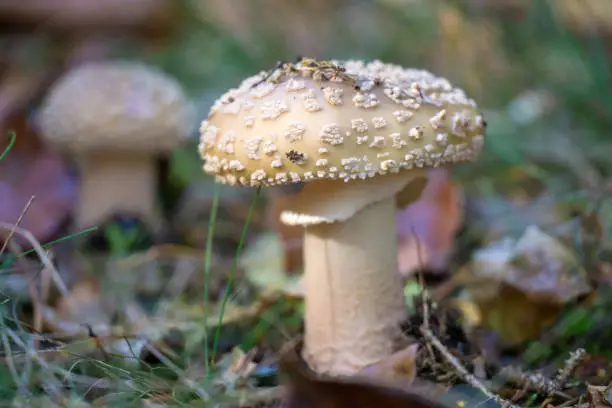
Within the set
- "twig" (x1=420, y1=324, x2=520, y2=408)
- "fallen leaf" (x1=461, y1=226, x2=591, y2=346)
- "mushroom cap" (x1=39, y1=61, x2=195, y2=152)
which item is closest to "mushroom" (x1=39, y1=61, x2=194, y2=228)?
"mushroom cap" (x1=39, y1=61, x2=195, y2=152)

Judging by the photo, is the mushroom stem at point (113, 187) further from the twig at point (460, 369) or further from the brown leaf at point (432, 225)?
the twig at point (460, 369)

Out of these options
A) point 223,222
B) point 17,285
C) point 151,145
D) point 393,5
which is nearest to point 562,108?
point 393,5

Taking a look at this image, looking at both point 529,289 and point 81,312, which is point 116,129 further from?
point 529,289

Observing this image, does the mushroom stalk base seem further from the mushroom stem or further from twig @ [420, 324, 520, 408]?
the mushroom stem

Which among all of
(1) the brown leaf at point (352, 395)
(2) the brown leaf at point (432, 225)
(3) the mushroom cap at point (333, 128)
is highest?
(3) the mushroom cap at point (333, 128)

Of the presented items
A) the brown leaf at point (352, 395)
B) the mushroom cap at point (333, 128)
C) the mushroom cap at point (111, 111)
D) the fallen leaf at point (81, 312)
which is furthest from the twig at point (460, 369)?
the mushroom cap at point (111, 111)

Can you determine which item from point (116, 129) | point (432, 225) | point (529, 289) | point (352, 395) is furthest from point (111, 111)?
point (352, 395)

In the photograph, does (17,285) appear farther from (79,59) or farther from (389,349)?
(79,59)
